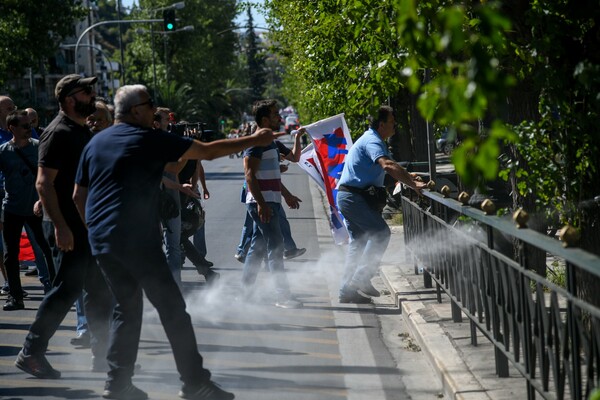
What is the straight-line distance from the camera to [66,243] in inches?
275

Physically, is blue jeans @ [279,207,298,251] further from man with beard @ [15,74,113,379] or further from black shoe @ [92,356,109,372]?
black shoe @ [92,356,109,372]

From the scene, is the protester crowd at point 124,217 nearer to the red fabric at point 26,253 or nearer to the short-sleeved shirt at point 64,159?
the short-sleeved shirt at point 64,159

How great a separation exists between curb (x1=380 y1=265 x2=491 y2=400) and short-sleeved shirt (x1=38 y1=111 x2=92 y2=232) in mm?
2526

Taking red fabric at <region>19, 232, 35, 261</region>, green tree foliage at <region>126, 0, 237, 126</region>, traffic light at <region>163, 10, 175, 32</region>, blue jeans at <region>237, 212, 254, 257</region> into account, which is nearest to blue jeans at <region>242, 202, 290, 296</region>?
blue jeans at <region>237, 212, 254, 257</region>

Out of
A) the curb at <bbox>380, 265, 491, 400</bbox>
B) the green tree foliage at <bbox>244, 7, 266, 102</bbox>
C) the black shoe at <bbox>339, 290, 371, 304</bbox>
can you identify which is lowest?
the black shoe at <bbox>339, 290, 371, 304</bbox>

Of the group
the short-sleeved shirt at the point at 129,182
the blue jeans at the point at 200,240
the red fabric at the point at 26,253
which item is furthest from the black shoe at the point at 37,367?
the red fabric at the point at 26,253

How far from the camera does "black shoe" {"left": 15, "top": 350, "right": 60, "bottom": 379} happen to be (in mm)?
7031

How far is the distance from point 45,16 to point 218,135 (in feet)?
150

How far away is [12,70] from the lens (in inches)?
1625

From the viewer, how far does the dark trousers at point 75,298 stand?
707 cm

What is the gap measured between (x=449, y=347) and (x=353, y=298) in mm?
2806

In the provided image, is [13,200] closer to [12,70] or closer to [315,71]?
[315,71]

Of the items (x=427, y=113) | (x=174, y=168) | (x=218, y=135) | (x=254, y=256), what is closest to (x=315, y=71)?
(x=254, y=256)

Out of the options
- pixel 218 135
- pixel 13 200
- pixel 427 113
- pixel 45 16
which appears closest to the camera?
pixel 427 113
